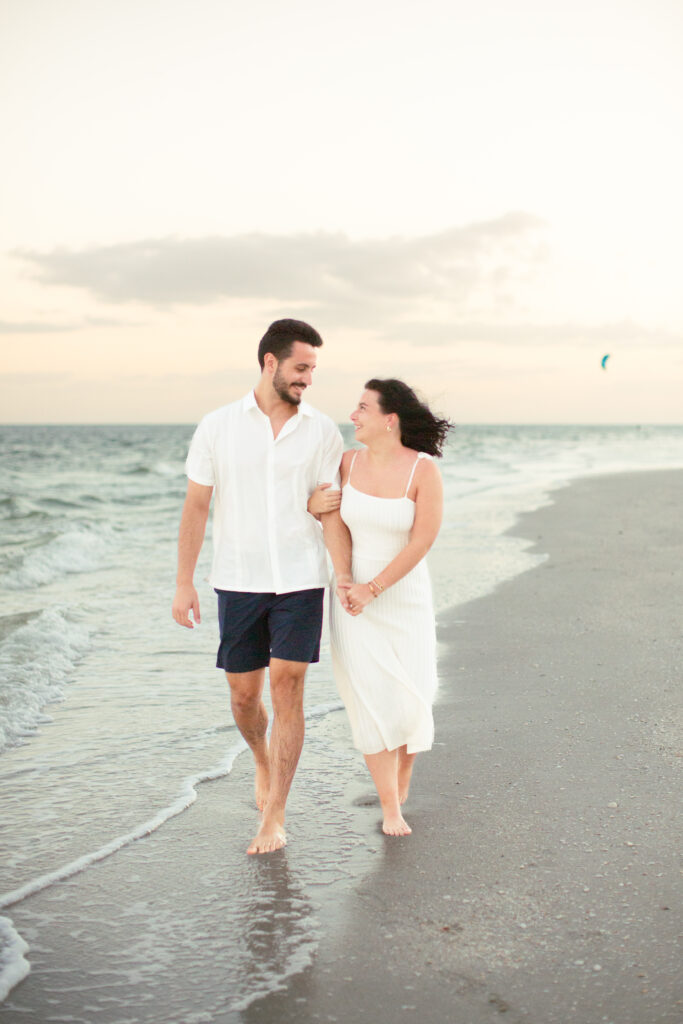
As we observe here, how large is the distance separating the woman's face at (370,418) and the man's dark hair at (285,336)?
0.32m

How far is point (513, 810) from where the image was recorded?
148 inches

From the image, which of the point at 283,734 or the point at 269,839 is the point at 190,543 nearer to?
the point at 283,734

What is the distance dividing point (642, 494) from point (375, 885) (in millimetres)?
16668

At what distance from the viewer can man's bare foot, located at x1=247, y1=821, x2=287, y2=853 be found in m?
3.46

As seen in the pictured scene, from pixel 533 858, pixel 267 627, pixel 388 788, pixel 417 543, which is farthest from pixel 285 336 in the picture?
pixel 533 858

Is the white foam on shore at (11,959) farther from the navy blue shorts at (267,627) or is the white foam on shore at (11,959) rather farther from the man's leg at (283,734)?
the navy blue shorts at (267,627)

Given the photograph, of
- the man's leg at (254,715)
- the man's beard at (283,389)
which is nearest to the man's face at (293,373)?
the man's beard at (283,389)

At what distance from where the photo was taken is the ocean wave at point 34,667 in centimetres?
520

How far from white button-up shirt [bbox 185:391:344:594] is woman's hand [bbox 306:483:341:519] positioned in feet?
0.13

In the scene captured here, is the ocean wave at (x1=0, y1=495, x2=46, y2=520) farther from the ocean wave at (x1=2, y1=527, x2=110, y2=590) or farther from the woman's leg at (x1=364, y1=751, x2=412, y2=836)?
the woman's leg at (x1=364, y1=751, x2=412, y2=836)

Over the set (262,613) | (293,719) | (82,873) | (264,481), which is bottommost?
(82,873)

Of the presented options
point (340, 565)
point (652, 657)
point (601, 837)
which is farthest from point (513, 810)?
point (652, 657)

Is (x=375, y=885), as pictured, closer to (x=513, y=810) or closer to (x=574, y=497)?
(x=513, y=810)

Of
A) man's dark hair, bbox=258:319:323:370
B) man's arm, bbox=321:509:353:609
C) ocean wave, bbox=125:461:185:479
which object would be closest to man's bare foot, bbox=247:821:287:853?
man's arm, bbox=321:509:353:609
